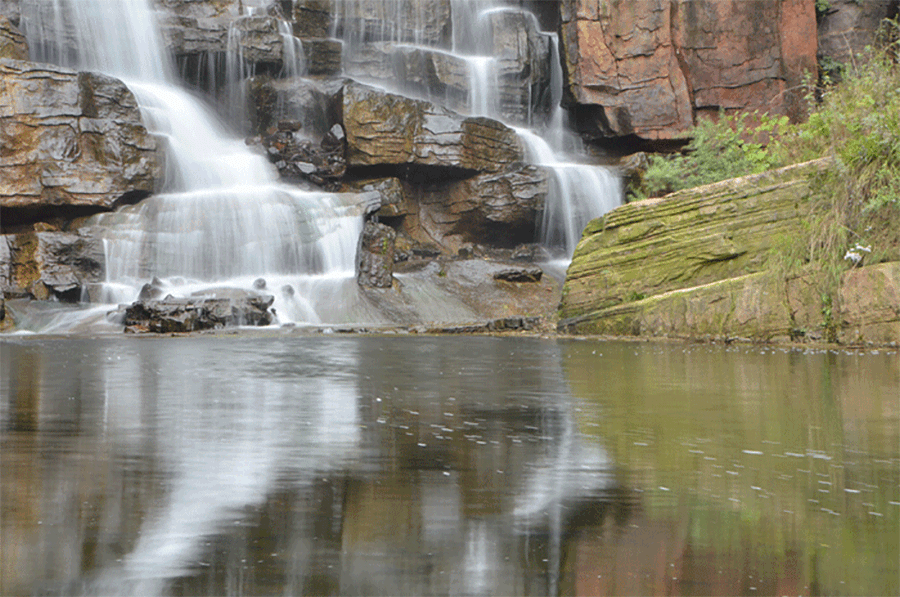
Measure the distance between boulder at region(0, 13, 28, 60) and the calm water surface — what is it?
2099 centimetres

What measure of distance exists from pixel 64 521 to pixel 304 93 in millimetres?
26131

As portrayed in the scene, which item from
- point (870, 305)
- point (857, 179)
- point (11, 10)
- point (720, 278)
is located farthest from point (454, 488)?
point (11, 10)

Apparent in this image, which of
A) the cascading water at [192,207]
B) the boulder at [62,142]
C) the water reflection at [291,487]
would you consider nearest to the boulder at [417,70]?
the cascading water at [192,207]

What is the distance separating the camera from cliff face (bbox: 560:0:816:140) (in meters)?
26.4

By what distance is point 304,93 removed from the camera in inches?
1073

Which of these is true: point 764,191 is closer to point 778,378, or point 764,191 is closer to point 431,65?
point 778,378

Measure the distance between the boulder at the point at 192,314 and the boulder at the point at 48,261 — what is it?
14.7 ft

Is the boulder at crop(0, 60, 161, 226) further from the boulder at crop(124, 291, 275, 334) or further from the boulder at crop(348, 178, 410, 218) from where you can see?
the boulder at crop(124, 291, 275, 334)

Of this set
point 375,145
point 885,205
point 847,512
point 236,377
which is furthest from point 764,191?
point 375,145

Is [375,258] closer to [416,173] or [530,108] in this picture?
[416,173]

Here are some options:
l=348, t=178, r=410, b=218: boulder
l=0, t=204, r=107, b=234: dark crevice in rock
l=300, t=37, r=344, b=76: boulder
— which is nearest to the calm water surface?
l=0, t=204, r=107, b=234: dark crevice in rock

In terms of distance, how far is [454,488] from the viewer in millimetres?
3031

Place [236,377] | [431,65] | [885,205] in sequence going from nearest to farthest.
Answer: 1. [236,377]
2. [885,205]
3. [431,65]

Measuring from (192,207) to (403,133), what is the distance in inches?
279
